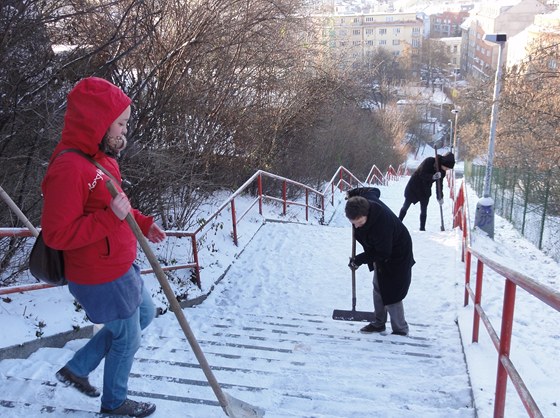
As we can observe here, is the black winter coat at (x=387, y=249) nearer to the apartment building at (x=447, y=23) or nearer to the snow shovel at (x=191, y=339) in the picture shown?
the snow shovel at (x=191, y=339)

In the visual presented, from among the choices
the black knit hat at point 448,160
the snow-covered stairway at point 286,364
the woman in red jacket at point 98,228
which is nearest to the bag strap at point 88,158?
the woman in red jacket at point 98,228

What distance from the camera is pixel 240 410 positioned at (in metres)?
2.82

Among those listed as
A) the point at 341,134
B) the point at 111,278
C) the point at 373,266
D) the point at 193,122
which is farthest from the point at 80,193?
the point at 341,134

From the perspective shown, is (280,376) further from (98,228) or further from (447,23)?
(447,23)

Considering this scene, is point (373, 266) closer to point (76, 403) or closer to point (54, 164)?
point (76, 403)

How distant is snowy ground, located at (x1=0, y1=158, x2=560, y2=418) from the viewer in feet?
11.7

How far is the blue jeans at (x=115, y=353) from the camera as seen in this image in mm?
2625

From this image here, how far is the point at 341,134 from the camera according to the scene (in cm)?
2631

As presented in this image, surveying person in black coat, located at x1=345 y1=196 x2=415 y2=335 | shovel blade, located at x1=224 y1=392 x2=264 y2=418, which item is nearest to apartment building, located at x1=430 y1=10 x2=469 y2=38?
person in black coat, located at x1=345 y1=196 x2=415 y2=335

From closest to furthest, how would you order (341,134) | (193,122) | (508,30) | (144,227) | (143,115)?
1. (144,227)
2. (143,115)
3. (193,122)
4. (341,134)
5. (508,30)

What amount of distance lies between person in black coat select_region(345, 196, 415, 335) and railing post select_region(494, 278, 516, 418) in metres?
1.56

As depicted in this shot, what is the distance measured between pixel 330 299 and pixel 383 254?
2024 mm

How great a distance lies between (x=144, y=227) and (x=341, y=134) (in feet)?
79.2

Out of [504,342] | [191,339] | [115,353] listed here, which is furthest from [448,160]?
[115,353]
